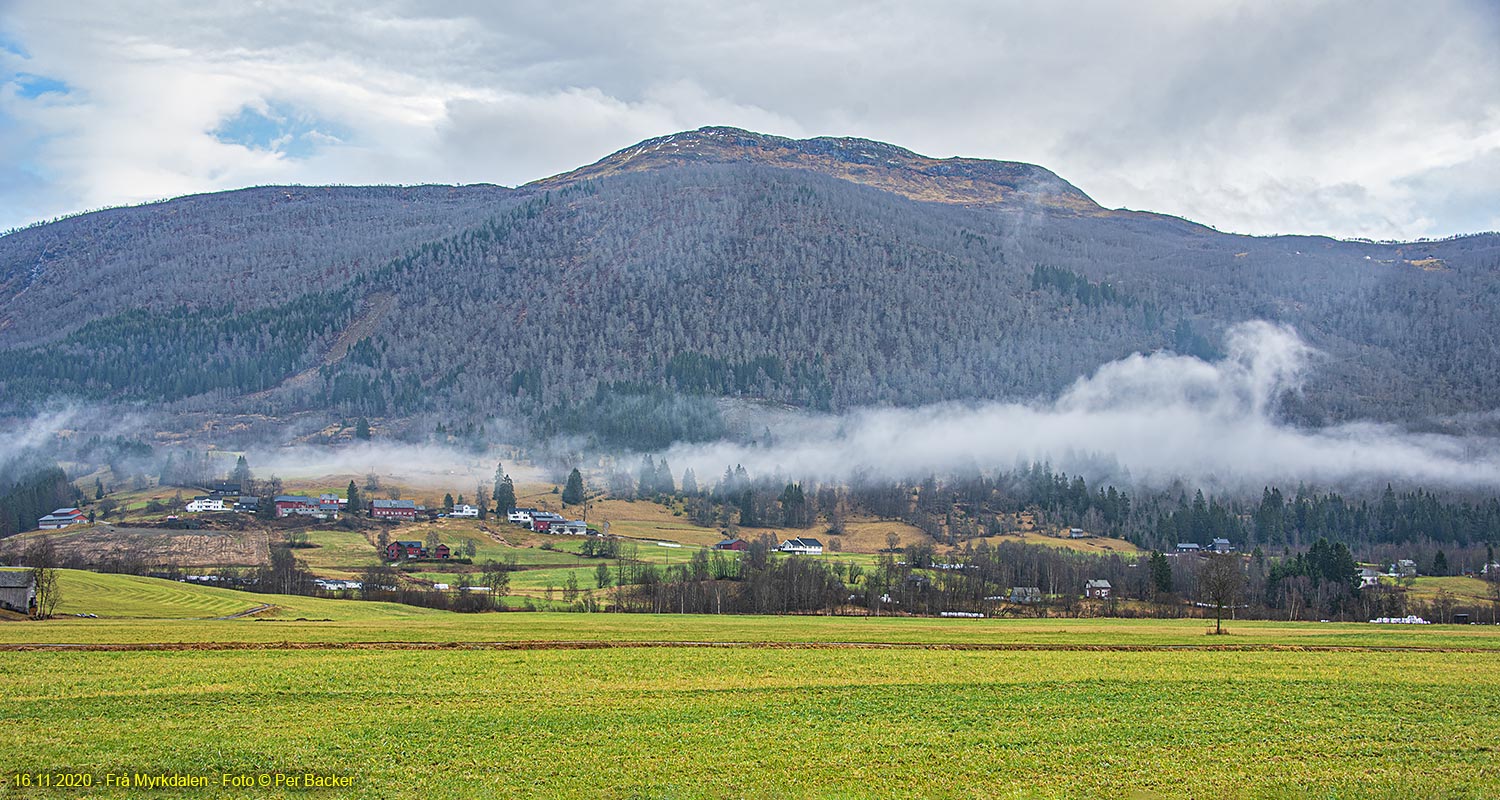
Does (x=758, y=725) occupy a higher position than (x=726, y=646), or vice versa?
(x=758, y=725)

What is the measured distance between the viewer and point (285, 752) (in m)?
32.3

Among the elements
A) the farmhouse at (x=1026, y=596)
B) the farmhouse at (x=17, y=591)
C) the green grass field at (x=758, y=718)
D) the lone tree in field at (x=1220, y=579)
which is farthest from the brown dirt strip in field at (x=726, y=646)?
the farmhouse at (x=1026, y=596)

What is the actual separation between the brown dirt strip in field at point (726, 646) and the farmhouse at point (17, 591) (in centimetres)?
3007

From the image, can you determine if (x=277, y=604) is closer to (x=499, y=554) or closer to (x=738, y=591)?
(x=738, y=591)

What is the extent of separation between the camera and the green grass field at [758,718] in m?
30.6

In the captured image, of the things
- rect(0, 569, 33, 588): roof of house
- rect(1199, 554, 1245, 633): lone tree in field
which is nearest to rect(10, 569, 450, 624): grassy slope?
rect(0, 569, 33, 588): roof of house

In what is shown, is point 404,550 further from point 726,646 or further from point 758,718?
point 758,718

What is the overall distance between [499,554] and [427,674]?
128277 millimetres

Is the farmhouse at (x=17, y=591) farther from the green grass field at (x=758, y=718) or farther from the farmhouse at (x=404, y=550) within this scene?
the farmhouse at (x=404, y=550)

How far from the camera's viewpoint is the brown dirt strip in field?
5747 cm

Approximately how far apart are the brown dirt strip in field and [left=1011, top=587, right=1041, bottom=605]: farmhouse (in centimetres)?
6398

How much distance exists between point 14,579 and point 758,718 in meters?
73.4

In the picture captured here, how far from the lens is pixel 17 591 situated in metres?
83.0

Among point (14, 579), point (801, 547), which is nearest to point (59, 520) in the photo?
point (14, 579)
